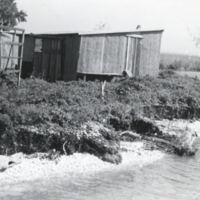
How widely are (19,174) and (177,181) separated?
4.51 metres

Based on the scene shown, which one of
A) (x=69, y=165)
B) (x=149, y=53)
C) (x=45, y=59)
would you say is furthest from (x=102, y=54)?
(x=69, y=165)

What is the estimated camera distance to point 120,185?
32.1 feet

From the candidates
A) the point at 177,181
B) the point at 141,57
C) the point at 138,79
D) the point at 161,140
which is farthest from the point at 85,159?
the point at 141,57

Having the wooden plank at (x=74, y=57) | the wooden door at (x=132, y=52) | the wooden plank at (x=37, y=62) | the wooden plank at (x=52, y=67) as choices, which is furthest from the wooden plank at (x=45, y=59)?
the wooden door at (x=132, y=52)

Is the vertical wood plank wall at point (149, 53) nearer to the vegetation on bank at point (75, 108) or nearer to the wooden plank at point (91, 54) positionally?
the vegetation on bank at point (75, 108)

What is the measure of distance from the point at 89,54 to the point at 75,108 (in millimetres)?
8743

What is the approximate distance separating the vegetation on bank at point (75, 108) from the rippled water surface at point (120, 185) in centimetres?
177

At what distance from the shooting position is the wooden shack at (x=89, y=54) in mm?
20656

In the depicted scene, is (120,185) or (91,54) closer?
(120,185)

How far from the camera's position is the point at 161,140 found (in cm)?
1345

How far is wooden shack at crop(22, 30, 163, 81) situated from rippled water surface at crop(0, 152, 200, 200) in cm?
1045

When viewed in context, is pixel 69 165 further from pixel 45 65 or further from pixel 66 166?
pixel 45 65

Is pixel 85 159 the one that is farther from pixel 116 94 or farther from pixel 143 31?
pixel 143 31

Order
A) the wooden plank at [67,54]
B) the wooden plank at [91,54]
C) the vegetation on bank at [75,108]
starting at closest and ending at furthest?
1. the vegetation on bank at [75,108]
2. the wooden plank at [91,54]
3. the wooden plank at [67,54]
